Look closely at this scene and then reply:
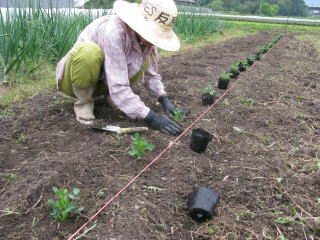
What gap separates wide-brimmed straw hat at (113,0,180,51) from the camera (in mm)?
1886

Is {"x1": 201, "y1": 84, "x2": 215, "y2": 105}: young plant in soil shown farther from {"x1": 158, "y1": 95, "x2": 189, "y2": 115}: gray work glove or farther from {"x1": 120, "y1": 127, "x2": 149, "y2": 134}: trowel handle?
Answer: {"x1": 120, "y1": 127, "x2": 149, "y2": 134}: trowel handle

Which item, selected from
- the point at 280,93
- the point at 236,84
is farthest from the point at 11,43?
the point at 280,93

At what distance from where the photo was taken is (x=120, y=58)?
6.56 feet

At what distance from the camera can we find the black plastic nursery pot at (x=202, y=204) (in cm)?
138

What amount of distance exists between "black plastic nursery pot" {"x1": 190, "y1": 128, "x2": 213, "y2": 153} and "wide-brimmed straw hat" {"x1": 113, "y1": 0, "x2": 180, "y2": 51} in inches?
22.6

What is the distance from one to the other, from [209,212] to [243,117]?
4.85 feet

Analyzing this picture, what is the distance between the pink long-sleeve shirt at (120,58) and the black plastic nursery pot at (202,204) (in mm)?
848

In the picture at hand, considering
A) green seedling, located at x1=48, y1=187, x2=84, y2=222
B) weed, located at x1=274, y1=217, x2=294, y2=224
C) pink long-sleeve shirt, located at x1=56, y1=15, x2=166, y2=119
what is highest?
pink long-sleeve shirt, located at x1=56, y1=15, x2=166, y2=119

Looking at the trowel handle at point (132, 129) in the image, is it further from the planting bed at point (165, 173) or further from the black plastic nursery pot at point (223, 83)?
the black plastic nursery pot at point (223, 83)

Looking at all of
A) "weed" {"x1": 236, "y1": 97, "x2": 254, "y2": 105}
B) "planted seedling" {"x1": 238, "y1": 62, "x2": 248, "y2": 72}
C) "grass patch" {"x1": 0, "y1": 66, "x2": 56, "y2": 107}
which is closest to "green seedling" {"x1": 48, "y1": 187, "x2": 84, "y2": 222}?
"grass patch" {"x1": 0, "y1": 66, "x2": 56, "y2": 107}

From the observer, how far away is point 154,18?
1.92 meters

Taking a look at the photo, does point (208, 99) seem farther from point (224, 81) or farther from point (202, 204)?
point (202, 204)

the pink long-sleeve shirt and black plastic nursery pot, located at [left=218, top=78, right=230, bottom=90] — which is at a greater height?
the pink long-sleeve shirt

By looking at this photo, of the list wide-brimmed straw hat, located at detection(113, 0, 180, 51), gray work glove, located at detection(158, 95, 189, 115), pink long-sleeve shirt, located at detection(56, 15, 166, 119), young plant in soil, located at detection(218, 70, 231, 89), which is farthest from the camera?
young plant in soil, located at detection(218, 70, 231, 89)
